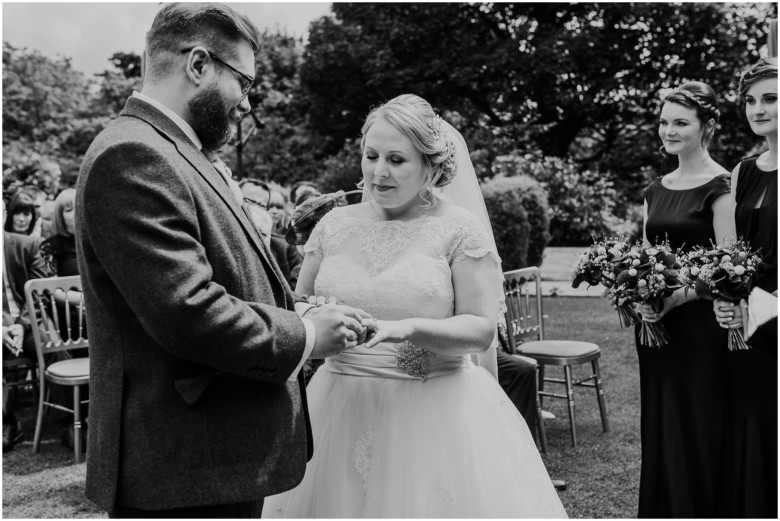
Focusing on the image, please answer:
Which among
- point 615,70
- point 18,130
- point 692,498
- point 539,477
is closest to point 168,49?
point 539,477

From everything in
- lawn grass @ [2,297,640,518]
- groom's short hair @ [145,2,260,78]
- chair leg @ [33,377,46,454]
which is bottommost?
lawn grass @ [2,297,640,518]

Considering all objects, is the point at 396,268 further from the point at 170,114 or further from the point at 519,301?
the point at 519,301

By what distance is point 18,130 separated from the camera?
3862 cm

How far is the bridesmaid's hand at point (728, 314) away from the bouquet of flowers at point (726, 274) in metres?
0.03

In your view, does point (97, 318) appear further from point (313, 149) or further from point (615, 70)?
point (313, 149)

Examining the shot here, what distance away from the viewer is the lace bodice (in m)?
2.90

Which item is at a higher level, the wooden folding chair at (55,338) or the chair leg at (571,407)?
the wooden folding chair at (55,338)

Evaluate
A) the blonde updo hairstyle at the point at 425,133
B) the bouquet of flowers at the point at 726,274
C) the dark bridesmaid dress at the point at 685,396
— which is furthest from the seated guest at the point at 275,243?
the bouquet of flowers at the point at 726,274

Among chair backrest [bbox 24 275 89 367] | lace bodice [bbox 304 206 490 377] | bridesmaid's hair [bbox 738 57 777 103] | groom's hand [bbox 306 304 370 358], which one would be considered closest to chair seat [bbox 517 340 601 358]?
bridesmaid's hair [bbox 738 57 777 103]

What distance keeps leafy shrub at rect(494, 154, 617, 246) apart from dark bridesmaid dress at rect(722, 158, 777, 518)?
12773 mm

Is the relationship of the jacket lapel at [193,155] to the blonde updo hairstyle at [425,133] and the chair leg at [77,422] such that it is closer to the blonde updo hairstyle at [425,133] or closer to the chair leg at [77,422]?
the blonde updo hairstyle at [425,133]

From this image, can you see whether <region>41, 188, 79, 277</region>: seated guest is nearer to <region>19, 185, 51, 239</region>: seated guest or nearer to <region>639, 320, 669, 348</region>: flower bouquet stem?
<region>19, 185, 51, 239</region>: seated guest

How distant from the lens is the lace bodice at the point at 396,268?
2904 millimetres

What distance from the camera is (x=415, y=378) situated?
3.02 meters
